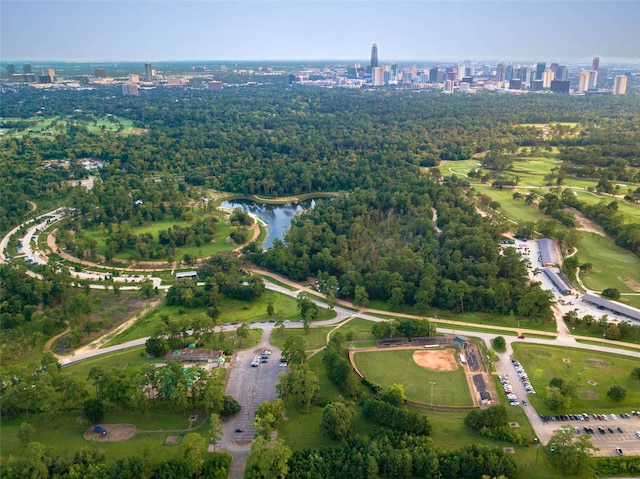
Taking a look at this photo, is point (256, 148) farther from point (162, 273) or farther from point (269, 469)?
point (269, 469)

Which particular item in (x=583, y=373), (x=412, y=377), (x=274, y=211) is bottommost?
(x=412, y=377)

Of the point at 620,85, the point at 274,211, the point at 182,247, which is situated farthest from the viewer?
the point at 620,85

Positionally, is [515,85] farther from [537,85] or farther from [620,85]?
[620,85]

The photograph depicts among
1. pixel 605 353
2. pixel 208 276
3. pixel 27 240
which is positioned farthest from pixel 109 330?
pixel 605 353

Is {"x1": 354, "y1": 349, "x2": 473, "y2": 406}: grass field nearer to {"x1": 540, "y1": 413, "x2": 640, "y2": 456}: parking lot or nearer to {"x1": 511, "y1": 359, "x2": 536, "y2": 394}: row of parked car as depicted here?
{"x1": 511, "y1": 359, "x2": 536, "y2": 394}: row of parked car

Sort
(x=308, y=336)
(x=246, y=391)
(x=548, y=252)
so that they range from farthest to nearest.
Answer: (x=548, y=252)
(x=308, y=336)
(x=246, y=391)

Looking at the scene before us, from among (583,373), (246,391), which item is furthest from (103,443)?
(583,373)

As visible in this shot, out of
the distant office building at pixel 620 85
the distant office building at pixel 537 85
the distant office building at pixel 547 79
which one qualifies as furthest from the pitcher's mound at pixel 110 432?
the distant office building at pixel 547 79
